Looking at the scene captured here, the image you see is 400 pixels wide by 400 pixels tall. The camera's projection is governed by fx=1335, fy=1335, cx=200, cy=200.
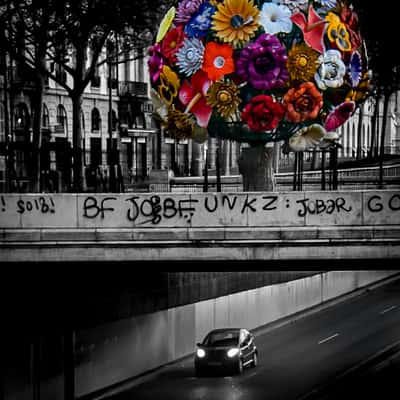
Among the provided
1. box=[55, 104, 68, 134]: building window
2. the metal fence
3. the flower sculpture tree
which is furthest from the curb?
box=[55, 104, 68, 134]: building window

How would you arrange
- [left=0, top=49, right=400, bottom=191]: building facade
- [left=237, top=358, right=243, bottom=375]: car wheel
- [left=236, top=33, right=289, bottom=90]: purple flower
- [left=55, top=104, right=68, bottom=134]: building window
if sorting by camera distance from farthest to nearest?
1. [left=55, top=104, right=68, bottom=134]: building window
2. [left=0, top=49, right=400, bottom=191]: building facade
3. [left=237, top=358, right=243, bottom=375]: car wheel
4. [left=236, top=33, right=289, bottom=90]: purple flower

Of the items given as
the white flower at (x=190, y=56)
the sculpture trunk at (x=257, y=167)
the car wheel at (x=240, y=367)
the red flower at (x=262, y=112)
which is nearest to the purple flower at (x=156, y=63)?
the white flower at (x=190, y=56)

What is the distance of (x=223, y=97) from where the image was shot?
28984 mm

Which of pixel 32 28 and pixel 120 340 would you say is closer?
pixel 120 340

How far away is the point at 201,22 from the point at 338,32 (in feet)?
10.2

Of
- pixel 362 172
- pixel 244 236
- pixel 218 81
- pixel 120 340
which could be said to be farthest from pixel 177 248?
pixel 362 172

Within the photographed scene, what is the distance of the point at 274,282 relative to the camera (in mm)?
59906

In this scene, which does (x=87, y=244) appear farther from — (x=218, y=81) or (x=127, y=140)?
(x=127, y=140)

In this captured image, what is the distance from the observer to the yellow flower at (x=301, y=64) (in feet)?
94.6

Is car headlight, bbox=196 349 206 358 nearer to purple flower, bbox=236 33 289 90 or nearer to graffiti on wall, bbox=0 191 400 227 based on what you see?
graffiti on wall, bbox=0 191 400 227

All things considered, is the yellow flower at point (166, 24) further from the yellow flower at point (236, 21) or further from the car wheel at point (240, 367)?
the car wheel at point (240, 367)

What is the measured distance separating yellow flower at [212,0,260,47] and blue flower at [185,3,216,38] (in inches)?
6.4

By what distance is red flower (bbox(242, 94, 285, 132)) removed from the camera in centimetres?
2886

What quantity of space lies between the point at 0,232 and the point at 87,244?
6.35 ft
